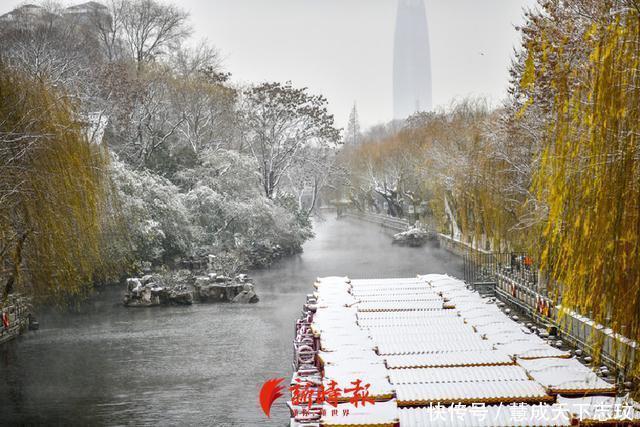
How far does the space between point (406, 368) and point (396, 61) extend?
134 m

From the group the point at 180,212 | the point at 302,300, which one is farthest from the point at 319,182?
the point at 302,300

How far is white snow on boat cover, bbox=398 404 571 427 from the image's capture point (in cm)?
900

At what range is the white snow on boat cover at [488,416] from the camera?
900 cm

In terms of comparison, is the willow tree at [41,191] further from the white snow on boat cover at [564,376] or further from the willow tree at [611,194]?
the willow tree at [611,194]

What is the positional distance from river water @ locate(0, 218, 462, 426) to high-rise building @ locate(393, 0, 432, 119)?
11593 centimetres

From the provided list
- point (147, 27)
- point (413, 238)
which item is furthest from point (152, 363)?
point (147, 27)

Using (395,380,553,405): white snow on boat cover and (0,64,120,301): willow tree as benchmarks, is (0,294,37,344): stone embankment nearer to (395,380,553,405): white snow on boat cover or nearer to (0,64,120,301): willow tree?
(0,64,120,301): willow tree

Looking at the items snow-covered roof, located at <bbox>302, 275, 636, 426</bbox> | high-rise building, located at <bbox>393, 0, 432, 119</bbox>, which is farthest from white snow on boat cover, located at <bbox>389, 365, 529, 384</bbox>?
high-rise building, located at <bbox>393, 0, 432, 119</bbox>

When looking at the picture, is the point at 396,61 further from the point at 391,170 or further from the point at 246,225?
the point at 246,225

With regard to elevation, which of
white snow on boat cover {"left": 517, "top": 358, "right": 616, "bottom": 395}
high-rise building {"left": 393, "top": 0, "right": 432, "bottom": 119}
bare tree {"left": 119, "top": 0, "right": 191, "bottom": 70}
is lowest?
white snow on boat cover {"left": 517, "top": 358, "right": 616, "bottom": 395}

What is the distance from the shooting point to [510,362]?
11617 millimetres

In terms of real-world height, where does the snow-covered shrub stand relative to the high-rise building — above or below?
below

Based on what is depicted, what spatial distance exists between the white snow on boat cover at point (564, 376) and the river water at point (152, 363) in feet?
14.5

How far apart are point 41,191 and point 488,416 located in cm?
880
